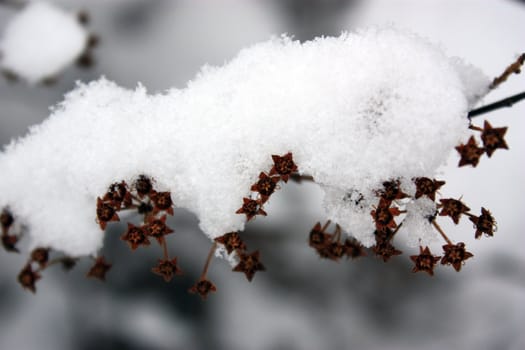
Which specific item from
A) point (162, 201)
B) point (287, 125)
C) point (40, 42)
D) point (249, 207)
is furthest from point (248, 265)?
point (40, 42)

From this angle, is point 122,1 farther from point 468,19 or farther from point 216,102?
point 468,19

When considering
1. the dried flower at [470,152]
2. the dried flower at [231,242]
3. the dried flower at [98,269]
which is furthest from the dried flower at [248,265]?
the dried flower at [470,152]

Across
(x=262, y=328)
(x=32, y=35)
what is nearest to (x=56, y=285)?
(x=262, y=328)

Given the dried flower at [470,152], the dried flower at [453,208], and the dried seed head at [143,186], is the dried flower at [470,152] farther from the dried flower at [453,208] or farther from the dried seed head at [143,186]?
the dried seed head at [143,186]

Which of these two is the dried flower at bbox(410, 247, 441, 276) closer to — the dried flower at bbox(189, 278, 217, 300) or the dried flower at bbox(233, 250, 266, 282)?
the dried flower at bbox(233, 250, 266, 282)

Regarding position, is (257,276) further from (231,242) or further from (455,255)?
(455,255)

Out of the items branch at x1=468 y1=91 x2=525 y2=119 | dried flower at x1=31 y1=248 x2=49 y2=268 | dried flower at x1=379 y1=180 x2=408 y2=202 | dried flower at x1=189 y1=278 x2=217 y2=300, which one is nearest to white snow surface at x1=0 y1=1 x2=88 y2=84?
dried flower at x1=31 y1=248 x2=49 y2=268
